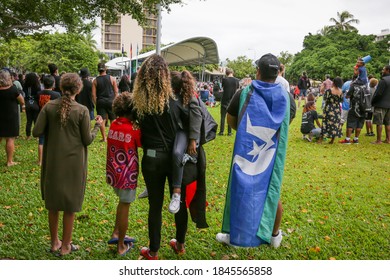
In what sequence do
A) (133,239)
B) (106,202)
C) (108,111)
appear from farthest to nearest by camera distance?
1. (108,111)
2. (106,202)
3. (133,239)

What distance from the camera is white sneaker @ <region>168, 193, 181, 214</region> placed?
3262mm

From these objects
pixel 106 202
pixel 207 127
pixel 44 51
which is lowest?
pixel 106 202

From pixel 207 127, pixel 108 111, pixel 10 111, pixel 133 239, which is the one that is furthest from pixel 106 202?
pixel 108 111

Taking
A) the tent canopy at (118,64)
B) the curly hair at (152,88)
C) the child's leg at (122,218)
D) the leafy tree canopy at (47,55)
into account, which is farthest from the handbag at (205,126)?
the leafy tree canopy at (47,55)

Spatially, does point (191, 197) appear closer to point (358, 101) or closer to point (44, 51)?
point (358, 101)

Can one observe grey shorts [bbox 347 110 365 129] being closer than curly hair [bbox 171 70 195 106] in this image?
No

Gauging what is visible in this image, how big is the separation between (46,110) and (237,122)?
1907 mm

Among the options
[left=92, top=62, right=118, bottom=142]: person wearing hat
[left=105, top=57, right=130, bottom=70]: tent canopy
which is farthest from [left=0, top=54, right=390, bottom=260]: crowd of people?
[left=105, top=57, right=130, bottom=70]: tent canopy

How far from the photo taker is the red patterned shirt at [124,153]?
3426 mm

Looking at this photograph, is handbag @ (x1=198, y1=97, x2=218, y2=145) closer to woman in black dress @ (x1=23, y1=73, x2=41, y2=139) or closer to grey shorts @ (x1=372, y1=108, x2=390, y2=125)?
woman in black dress @ (x1=23, y1=73, x2=41, y2=139)

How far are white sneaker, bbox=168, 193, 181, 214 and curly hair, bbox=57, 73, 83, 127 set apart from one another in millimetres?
1282

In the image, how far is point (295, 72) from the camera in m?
53.0

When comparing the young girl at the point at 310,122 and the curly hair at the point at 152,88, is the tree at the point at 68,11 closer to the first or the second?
the young girl at the point at 310,122

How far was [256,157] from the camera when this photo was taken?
11.4 ft
